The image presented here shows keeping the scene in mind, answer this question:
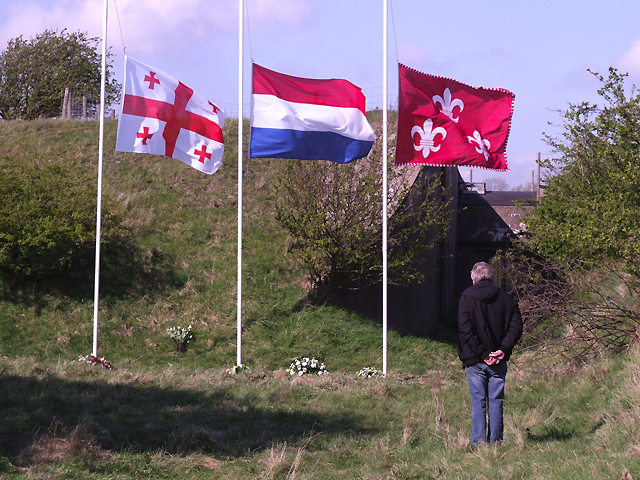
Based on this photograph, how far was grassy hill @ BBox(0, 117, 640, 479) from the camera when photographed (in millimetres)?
5863

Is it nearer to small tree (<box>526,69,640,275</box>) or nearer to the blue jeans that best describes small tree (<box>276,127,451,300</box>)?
small tree (<box>526,69,640,275</box>)

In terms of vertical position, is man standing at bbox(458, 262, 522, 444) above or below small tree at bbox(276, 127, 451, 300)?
below

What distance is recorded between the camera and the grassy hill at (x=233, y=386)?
5.86 metres

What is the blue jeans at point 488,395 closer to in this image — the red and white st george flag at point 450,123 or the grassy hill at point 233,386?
the grassy hill at point 233,386

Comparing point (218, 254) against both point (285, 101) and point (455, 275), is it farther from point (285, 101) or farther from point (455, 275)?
point (455, 275)

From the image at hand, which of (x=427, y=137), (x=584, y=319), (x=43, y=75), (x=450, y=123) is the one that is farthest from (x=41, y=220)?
(x=43, y=75)

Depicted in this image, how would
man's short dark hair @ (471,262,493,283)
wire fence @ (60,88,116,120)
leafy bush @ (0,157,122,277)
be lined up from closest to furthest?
1. man's short dark hair @ (471,262,493,283)
2. leafy bush @ (0,157,122,277)
3. wire fence @ (60,88,116,120)

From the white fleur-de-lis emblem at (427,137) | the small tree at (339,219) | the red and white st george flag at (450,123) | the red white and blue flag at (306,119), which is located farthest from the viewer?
the small tree at (339,219)

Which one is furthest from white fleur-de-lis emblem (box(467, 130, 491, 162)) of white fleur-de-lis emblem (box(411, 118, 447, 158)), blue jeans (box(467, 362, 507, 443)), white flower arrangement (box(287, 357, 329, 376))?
blue jeans (box(467, 362, 507, 443))

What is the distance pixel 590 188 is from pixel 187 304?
37.8ft

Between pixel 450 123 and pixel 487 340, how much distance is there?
7325 millimetres

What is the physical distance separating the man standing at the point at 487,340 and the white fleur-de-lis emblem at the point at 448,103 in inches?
274

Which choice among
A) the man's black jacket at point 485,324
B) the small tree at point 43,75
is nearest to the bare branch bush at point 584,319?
the man's black jacket at point 485,324

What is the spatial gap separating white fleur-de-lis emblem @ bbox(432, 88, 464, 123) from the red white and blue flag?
1.45 metres
